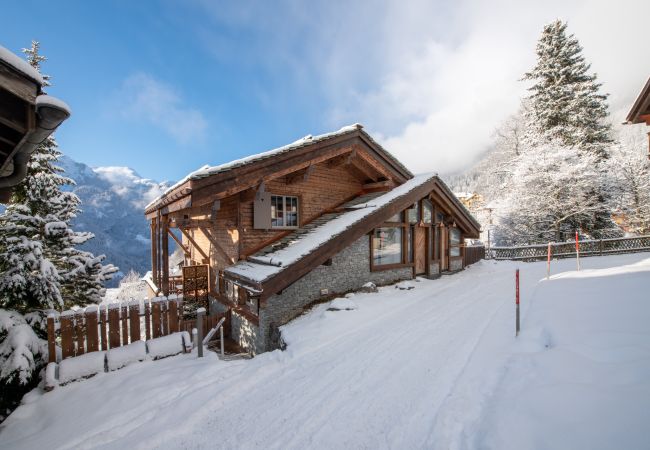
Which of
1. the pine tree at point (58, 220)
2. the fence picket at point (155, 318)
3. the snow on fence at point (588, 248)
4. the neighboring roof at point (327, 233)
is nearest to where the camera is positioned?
the fence picket at point (155, 318)

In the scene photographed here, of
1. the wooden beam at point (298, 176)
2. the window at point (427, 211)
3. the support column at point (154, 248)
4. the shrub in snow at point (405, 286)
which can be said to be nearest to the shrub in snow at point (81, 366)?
the support column at point (154, 248)

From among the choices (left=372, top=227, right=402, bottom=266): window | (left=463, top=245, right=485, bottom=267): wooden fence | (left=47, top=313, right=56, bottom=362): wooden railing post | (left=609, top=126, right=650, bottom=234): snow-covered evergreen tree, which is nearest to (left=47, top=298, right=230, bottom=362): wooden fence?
(left=47, top=313, right=56, bottom=362): wooden railing post

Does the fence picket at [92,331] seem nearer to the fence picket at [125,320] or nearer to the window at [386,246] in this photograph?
the fence picket at [125,320]

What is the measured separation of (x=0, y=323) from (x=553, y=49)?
35667mm

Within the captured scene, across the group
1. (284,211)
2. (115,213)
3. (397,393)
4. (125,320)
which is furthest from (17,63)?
(115,213)

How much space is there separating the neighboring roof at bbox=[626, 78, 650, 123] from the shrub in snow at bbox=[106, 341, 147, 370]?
14917mm

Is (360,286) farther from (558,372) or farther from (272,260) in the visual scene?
(558,372)

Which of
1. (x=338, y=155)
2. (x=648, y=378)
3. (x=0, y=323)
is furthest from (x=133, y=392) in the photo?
(x=338, y=155)

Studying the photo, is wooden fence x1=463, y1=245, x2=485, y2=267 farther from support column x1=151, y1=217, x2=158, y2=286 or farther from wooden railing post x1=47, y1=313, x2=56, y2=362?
wooden railing post x1=47, y1=313, x2=56, y2=362

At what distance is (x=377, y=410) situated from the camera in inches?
152

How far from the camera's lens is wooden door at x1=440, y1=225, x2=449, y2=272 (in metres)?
14.3

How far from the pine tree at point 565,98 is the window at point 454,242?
14.6 meters

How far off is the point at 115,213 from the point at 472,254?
425 feet

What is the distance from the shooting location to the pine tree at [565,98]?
21609 mm
